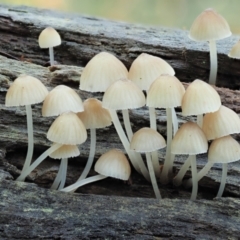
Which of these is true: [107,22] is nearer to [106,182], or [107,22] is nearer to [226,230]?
[106,182]

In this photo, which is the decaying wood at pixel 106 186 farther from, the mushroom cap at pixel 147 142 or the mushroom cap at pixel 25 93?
the mushroom cap at pixel 25 93

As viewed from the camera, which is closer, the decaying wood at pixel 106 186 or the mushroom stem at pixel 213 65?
the decaying wood at pixel 106 186

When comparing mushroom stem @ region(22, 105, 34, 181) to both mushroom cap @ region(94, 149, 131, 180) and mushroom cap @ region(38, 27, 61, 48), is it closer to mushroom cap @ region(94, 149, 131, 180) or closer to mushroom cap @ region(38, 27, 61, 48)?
mushroom cap @ region(94, 149, 131, 180)

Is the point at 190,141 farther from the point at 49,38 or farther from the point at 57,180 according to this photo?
the point at 49,38

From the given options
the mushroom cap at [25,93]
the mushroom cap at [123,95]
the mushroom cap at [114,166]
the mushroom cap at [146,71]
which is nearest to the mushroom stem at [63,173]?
the mushroom cap at [114,166]

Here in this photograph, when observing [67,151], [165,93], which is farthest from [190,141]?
[67,151]

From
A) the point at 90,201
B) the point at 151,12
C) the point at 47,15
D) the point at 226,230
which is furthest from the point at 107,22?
the point at 151,12
